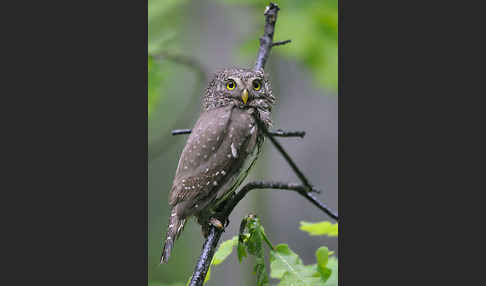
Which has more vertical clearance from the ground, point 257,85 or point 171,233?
point 257,85

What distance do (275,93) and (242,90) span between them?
0.23 m

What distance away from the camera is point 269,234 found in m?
2.10

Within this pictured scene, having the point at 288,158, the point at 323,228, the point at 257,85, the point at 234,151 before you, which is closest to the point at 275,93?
the point at 257,85

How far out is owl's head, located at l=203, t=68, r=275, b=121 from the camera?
1901mm

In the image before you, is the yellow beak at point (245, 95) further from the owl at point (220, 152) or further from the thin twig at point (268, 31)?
the thin twig at point (268, 31)

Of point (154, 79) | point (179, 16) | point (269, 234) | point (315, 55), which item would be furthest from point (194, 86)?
point (269, 234)

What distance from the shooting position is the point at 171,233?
1.73 meters

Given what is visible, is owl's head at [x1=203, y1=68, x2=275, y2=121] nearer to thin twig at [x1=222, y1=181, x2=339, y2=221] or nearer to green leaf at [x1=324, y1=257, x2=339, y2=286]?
thin twig at [x1=222, y1=181, x2=339, y2=221]

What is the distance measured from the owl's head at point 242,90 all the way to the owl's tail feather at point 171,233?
1.62 ft

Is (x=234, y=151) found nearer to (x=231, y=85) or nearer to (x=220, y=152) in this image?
(x=220, y=152)

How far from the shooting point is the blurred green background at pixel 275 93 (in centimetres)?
187

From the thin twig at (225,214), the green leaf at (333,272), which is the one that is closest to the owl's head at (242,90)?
the thin twig at (225,214)

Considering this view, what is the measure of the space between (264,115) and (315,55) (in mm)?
588

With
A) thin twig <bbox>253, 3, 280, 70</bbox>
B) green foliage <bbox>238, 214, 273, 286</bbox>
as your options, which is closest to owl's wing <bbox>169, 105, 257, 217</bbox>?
green foliage <bbox>238, 214, 273, 286</bbox>
